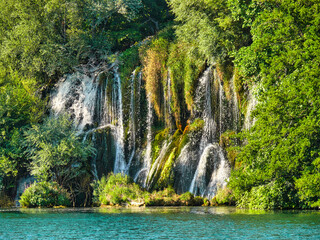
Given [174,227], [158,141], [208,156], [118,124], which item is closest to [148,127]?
[158,141]

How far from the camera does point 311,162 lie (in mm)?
23953

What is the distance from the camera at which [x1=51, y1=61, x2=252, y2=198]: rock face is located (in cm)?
3397

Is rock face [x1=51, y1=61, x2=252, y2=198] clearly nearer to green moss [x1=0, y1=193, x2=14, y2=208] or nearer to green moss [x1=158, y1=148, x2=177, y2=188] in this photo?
green moss [x1=158, y1=148, x2=177, y2=188]

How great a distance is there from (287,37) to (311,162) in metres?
5.94

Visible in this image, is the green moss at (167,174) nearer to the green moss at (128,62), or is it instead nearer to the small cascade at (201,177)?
the small cascade at (201,177)

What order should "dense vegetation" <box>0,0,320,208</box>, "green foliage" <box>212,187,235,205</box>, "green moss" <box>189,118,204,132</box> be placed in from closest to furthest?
"dense vegetation" <box>0,0,320,208</box>
"green foliage" <box>212,187,235,205</box>
"green moss" <box>189,118,204,132</box>

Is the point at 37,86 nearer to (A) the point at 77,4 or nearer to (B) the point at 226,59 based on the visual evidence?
(A) the point at 77,4

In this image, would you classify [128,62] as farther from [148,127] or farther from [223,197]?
[223,197]

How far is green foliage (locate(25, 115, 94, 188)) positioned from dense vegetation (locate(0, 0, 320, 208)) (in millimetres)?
93

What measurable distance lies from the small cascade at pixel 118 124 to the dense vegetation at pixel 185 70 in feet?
6.91

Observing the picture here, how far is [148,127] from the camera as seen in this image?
39.0m

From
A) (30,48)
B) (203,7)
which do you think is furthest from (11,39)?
(203,7)

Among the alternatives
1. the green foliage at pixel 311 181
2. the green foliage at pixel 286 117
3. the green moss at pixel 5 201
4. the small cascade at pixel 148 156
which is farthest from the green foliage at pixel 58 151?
the green foliage at pixel 311 181

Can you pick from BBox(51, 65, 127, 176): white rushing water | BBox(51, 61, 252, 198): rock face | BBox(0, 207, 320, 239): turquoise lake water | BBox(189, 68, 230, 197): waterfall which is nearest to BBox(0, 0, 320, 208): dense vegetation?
BBox(51, 61, 252, 198): rock face
